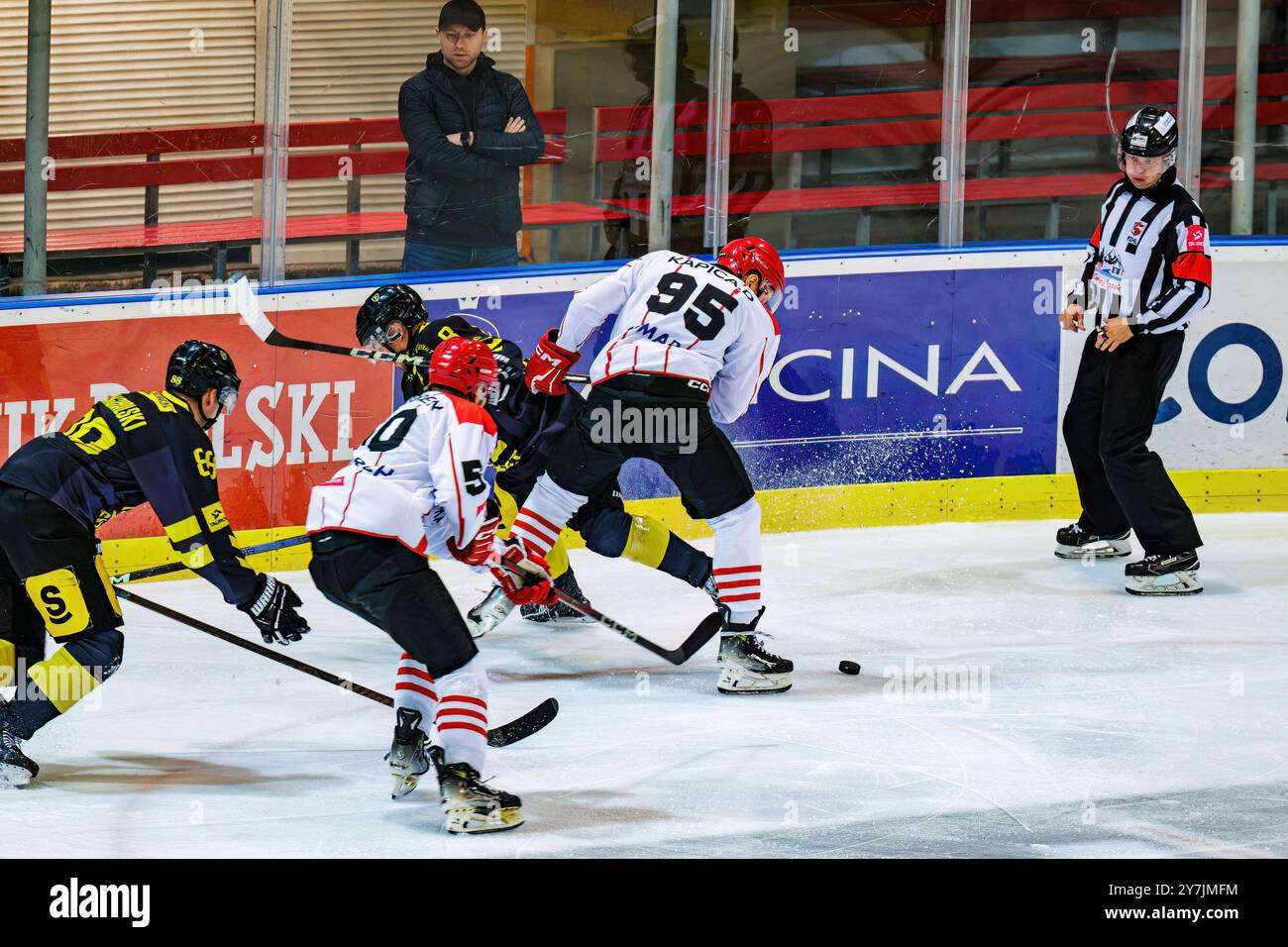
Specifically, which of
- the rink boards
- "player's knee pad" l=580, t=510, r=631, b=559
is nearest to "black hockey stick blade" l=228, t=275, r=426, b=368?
the rink boards

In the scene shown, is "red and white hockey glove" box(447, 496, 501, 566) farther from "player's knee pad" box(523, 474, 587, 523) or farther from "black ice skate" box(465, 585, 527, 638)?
"black ice skate" box(465, 585, 527, 638)

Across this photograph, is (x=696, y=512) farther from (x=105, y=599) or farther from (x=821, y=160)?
(x=821, y=160)

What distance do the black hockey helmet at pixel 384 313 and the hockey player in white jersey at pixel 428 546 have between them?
1557 millimetres

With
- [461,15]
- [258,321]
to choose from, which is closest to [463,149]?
[461,15]

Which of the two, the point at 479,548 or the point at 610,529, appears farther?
the point at 610,529

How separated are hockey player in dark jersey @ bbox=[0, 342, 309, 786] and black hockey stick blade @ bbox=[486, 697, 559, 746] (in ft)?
1.75

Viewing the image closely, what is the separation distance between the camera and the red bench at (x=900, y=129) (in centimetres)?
Result: 693

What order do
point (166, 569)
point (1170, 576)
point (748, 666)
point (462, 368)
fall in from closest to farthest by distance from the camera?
point (462, 368)
point (166, 569)
point (748, 666)
point (1170, 576)

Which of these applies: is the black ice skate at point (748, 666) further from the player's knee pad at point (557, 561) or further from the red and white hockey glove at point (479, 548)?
the red and white hockey glove at point (479, 548)

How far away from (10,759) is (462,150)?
3280mm

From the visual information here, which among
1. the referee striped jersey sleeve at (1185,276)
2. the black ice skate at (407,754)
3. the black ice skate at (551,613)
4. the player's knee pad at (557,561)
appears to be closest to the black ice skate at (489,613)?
the player's knee pad at (557,561)

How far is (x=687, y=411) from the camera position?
192 inches

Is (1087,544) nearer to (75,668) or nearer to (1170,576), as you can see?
(1170,576)

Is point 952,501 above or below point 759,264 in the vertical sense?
below
